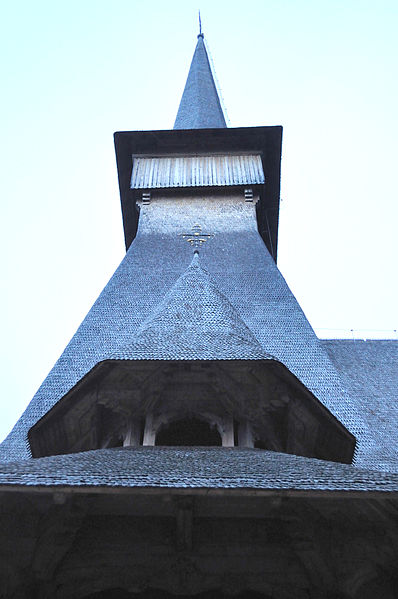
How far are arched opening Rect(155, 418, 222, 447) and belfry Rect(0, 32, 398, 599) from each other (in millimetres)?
17

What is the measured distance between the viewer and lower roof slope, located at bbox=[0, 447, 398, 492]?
4695mm

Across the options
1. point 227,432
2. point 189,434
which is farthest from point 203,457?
point 189,434

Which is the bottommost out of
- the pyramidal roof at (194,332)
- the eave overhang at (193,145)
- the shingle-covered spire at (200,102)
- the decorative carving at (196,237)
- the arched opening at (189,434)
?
the arched opening at (189,434)

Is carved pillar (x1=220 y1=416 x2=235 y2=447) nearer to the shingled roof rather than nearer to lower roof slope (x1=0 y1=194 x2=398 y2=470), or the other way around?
the shingled roof

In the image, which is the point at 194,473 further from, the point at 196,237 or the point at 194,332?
the point at 196,237

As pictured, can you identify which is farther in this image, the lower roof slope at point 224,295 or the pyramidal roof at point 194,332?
the lower roof slope at point 224,295

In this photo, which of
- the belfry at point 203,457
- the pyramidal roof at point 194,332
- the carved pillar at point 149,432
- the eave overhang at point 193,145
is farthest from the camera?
the eave overhang at point 193,145

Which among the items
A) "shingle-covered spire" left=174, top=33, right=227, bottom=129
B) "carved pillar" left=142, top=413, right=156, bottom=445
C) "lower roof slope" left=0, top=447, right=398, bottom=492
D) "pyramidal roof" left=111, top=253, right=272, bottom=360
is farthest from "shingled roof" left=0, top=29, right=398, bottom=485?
"shingle-covered spire" left=174, top=33, right=227, bottom=129

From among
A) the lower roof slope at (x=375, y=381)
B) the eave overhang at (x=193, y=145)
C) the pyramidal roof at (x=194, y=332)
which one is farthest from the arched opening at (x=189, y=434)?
the eave overhang at (x=193, y=145)

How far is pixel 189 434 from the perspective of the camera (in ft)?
26.0

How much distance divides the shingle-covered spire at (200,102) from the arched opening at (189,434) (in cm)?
1381

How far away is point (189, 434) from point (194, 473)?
2917 mm

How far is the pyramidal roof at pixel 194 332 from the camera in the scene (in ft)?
24.2

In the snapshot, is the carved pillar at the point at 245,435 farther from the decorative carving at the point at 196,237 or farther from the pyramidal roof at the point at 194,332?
the decorative carving at the point at 196,237
